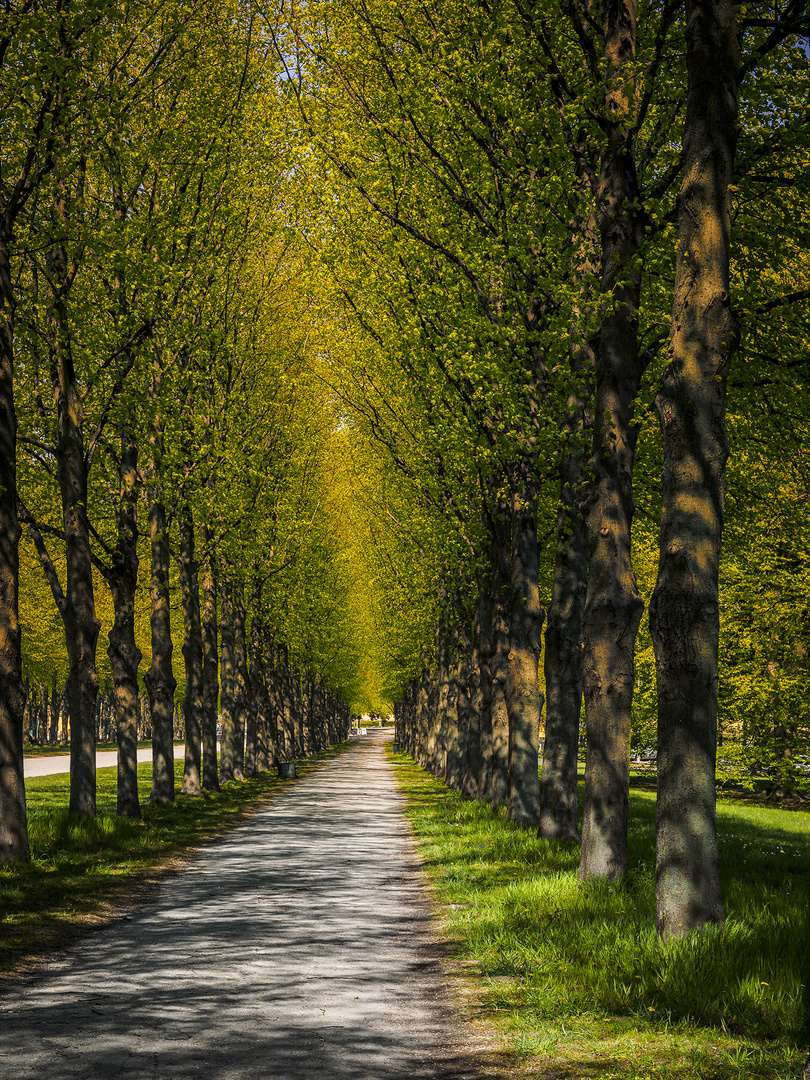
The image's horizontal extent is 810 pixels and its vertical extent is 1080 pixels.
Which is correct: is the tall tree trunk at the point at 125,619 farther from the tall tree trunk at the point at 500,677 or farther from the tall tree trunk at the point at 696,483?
the tall tree trunk at the point at 696,483

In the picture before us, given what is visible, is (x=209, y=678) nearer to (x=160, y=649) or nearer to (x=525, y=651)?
(x=160, y=649)

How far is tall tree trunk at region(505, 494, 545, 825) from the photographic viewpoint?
595 inches

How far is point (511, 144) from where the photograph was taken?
13.6 metres

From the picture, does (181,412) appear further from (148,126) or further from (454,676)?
(454,676)

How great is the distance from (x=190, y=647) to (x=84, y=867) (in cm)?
1172

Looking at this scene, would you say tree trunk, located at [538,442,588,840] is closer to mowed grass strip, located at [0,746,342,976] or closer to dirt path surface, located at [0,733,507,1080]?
dirt path surface, located at [0,733,507,1080]

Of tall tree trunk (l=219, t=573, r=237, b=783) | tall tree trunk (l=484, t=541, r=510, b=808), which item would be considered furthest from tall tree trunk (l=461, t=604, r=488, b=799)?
tall tree trunk (l=219, t=573, r=237, b=783)

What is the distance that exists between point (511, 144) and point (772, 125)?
383 cm

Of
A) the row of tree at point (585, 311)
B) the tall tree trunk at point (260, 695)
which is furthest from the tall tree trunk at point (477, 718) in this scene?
the tall tree trunk at point (260, 695)

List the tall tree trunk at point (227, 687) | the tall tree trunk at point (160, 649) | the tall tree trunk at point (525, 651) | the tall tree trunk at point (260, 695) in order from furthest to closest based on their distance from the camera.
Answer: the tall tree trunk at point (260, 695) < the tall tree trunk at point (227, 687) < the tall tree trunk at point (160, 649) < the tall tree trunk at point (525, 651)

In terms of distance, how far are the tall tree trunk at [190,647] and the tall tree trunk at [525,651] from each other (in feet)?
30.0

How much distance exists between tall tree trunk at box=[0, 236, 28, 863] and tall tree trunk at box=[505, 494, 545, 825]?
7.61m

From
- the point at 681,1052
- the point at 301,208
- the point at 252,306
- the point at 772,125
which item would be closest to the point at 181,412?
the point at 301,208

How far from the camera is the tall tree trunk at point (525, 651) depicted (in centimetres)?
1510
